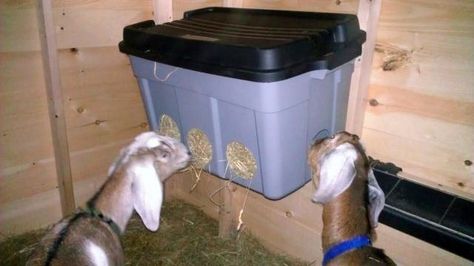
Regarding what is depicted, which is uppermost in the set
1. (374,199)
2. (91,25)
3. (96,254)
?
(91,25)

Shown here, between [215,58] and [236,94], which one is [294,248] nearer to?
[236,94]

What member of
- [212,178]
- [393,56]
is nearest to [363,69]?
[393,56]

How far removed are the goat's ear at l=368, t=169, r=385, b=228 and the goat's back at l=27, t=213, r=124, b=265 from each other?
130 centimetres

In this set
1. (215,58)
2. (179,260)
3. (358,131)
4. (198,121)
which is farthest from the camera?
(179,260)

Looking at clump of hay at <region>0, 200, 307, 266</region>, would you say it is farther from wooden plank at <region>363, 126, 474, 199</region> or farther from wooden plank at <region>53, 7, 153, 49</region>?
wooden plank at <region>53, 7, 153, 49</region>

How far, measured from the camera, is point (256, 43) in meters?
1.63

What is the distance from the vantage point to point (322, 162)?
5.79 ft

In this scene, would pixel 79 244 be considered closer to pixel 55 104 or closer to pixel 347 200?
pixel 55 104

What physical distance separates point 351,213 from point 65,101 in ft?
6.28

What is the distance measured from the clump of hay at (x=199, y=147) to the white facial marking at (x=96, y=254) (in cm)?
70

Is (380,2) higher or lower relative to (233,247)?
higher

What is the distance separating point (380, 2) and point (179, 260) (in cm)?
208

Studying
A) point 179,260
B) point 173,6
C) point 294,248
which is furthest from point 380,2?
point 179,260

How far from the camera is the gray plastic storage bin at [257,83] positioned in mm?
1621
